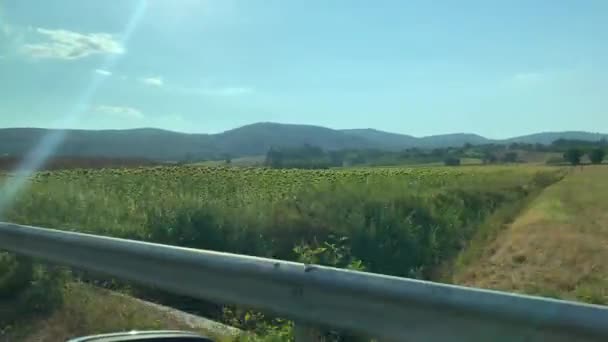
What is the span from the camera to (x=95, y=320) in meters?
6.05

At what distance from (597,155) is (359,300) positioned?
356ft

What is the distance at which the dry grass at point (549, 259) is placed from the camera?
1263cm

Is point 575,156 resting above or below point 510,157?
above

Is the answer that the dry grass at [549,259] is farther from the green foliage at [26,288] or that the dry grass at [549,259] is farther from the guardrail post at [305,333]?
the green foliage at [26,288]

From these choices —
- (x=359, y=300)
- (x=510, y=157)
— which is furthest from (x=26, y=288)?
(x=510, y=157)

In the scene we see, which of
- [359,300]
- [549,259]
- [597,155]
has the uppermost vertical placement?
[597,155]

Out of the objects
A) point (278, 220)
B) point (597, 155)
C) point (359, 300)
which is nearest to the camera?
point (359, 300)

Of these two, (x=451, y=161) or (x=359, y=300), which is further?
(x=451, y=161)

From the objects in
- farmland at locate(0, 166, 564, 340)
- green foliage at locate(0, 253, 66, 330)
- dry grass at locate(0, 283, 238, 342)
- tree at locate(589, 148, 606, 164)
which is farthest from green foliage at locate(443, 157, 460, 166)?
dry grass at locate(0, 283, 238, 342)

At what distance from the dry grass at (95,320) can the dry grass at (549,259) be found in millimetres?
5600

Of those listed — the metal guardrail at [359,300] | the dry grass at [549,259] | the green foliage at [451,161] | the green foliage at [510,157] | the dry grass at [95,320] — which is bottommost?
the dry grass at [549,259]

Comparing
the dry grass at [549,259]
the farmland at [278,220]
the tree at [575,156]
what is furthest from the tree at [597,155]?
the farmland at [278,220]

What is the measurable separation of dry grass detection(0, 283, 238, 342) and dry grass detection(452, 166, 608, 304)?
5600 mm

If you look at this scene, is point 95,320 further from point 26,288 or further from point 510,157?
point 510,157
